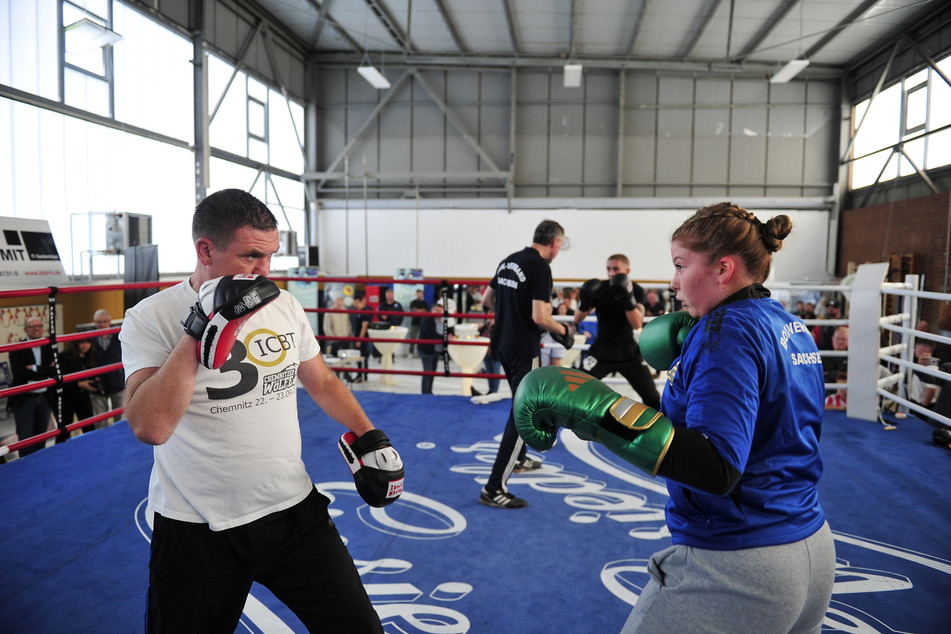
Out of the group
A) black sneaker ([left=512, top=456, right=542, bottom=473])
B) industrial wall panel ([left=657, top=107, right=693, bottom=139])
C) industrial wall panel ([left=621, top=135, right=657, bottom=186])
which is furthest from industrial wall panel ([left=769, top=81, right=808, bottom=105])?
black sneaker ([left=512, top=456, right=542, bottom=473])

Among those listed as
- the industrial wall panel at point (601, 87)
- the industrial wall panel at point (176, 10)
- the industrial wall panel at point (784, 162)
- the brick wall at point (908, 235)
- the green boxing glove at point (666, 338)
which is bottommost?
the green boxing glove at point (666, 338)

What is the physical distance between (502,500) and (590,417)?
1.95m

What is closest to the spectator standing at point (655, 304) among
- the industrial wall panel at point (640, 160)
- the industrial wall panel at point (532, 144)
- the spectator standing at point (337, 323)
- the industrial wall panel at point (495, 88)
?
the spectator standing at point (337, 323)

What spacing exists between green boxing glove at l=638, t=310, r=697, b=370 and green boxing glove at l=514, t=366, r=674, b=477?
0.49 metres

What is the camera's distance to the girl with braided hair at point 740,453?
89 cm

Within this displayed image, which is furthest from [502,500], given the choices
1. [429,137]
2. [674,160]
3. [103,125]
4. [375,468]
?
[674,160]

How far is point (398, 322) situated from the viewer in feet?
33.7

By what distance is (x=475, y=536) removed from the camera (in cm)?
249

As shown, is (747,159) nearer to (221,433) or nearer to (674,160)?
(674,160)

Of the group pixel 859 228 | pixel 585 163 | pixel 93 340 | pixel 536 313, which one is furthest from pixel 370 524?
pixel 859 228

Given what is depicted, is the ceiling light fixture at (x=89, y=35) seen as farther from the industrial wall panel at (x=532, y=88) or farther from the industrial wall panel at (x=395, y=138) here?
the industrial wall panel at (x=532, y=88)

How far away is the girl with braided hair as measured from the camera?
0.89 m

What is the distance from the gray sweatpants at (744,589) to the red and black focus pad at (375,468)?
601 mm

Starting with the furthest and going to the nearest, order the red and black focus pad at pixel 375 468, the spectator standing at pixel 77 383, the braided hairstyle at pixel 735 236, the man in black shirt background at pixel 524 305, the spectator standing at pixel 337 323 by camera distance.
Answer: the spectator standing at pixel 337 323 < the spectator standing at pixel 77 383 < the man in black shirt background at pixel 524 305 < the red and black focus pad at pixel 375 468 < the braided hairstyle at pixel 735 236
